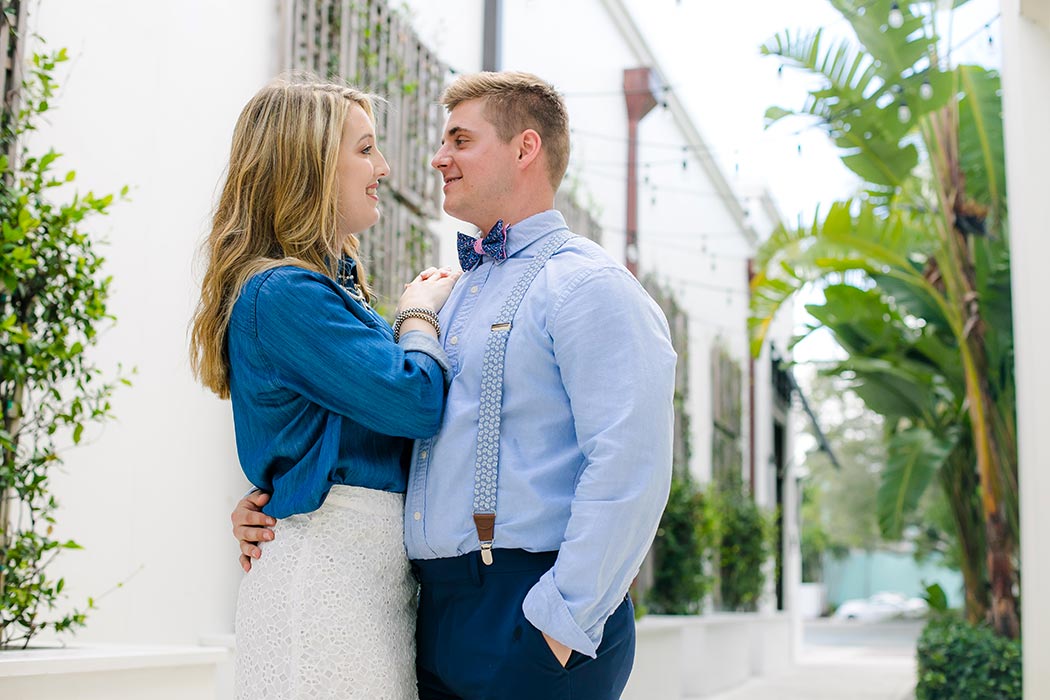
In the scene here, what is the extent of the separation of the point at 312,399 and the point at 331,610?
1.14 feet

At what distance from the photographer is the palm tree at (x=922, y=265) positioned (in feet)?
28.3

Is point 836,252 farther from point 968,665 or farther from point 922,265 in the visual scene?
point 968,665

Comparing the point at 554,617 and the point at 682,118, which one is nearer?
the point at 554,617

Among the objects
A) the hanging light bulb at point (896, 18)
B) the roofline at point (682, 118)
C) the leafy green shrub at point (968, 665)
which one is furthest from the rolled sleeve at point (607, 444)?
the roofline at point (682, 118)

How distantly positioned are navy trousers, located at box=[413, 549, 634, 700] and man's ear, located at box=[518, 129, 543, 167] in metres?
0.76

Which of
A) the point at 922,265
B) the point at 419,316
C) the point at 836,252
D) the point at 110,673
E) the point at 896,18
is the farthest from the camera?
the point at 922,265

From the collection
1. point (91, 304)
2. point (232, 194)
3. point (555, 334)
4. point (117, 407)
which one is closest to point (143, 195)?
point (117, 407)

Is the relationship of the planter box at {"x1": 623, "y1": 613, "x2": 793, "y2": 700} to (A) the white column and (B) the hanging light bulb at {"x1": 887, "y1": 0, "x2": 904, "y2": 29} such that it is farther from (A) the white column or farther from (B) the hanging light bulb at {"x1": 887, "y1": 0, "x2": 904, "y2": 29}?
(B) the hanging light bulb at {"x1": 887, "y1": 0, "x2": 904, "y2": 29}

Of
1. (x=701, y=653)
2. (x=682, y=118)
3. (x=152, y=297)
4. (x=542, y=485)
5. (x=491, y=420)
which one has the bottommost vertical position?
(x=701, y=653)

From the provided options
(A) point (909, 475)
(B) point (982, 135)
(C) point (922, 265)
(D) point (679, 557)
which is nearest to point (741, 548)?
(D) point (679, 557)

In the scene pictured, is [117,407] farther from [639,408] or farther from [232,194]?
[639,408]

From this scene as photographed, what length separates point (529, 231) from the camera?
2352 millimetres

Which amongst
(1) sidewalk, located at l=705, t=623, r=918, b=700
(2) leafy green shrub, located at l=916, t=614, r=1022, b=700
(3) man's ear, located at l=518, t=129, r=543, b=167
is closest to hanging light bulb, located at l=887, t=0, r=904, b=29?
(2) leafy green shrub, located at l=916, t=614, r=1022, b=700

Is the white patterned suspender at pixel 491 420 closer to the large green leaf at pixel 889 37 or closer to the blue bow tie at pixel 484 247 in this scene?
Result: the blue bow tie at pixel 484 247
